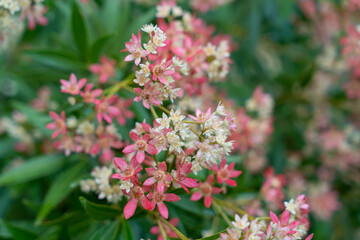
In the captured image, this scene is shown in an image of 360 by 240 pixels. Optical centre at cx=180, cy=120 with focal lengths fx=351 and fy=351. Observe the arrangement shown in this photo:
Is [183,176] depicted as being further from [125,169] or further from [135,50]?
[135,50]

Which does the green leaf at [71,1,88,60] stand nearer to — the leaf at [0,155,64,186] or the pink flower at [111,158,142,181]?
the leaf at [0,155,64,186]

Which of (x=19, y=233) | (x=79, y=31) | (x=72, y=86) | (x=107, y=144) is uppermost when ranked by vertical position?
(x=79, y=31)

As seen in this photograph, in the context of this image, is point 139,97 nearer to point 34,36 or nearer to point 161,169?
point 161,169

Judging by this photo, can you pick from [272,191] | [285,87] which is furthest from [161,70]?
[285,87]

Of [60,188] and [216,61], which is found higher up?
[216,61]

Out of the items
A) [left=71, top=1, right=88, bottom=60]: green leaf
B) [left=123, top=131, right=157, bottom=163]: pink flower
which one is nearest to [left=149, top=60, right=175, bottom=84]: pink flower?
[left=123, top=131, right=157, bottom=163]: pink flower

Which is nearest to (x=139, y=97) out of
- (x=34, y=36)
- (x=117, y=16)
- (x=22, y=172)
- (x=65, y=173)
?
(x=65, y=173)
